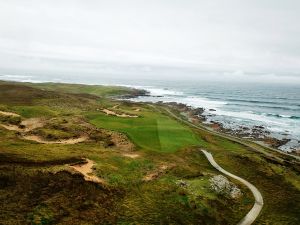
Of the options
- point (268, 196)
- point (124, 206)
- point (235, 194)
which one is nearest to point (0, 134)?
point (124, 206)

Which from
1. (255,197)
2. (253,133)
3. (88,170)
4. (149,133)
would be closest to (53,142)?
(88,170)

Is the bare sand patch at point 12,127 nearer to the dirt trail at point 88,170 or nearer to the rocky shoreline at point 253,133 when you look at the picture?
the dirt trail at point 88,170

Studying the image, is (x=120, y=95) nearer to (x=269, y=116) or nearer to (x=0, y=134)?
(x=269, y=116)

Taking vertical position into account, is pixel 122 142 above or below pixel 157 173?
above

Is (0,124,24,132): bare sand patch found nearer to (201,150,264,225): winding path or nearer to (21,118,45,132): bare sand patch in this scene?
(21,118,45,132): bare sand patch

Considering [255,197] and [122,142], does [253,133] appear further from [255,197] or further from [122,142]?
[255,197]

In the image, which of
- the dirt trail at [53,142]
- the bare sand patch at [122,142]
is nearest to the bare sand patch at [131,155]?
the bare sand patch at [122,142]
